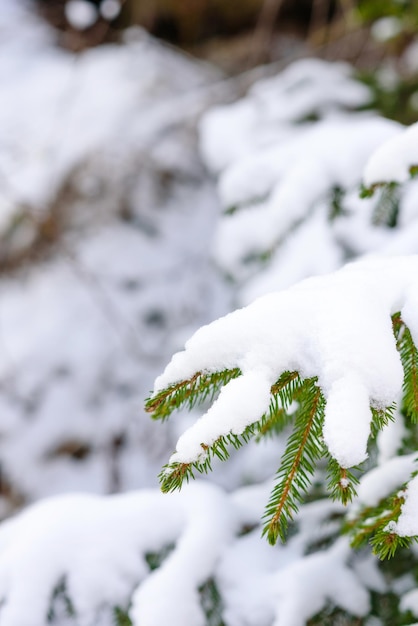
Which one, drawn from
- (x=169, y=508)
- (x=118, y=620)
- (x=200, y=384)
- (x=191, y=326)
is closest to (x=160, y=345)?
(x=191, y=326)

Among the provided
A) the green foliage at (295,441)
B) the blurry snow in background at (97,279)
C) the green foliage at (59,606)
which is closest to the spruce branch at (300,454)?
the green foliage at (295,441)

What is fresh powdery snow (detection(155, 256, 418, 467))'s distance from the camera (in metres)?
0.61

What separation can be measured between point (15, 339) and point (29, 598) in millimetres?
2026

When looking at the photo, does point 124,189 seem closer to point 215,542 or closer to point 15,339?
point 15,339

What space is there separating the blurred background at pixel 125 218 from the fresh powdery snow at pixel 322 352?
1075 millimetres

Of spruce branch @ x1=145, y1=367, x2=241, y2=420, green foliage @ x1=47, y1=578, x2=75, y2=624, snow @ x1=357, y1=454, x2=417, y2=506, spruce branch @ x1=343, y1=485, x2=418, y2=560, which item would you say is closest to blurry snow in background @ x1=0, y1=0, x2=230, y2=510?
green foliage @ x1=47, y1=578, x2=75, y2=624

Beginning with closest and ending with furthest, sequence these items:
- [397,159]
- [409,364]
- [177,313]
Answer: [409,364], [397,159], [177,313]

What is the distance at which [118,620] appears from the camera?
1.03 metres

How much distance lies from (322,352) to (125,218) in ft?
8.43

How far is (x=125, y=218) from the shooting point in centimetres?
308

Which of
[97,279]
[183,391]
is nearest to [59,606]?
[183,391]

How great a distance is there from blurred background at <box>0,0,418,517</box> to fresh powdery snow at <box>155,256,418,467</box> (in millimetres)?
1075

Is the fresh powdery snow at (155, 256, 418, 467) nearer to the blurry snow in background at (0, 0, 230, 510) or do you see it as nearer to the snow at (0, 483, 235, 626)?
the snow at (0, 483, 235, 626)

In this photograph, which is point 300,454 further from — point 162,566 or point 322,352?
point 162,566
